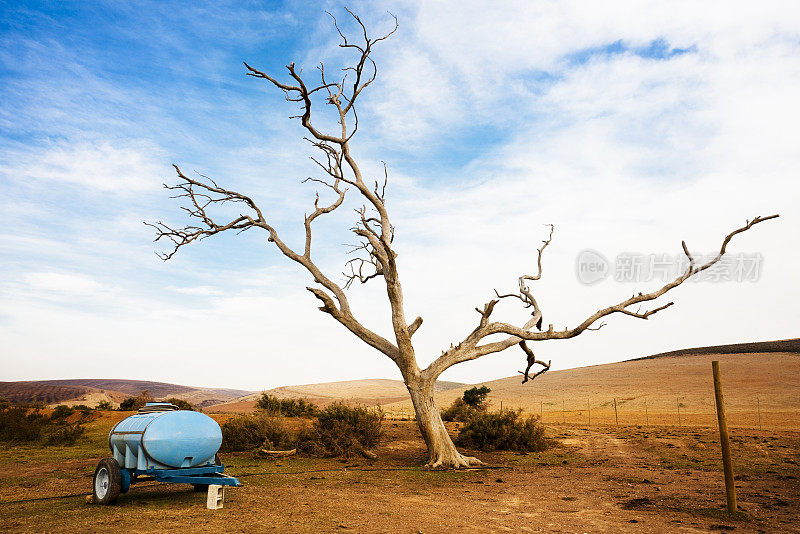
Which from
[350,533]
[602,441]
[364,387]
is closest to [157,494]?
[350,533]

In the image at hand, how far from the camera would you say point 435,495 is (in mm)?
10555

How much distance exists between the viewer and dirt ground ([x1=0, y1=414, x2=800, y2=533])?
26.0 ft

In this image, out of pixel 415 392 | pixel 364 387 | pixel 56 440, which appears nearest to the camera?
pixel 415 392

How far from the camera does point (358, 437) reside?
1661 cm

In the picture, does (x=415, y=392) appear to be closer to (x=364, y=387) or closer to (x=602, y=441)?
(x=602, y=441)

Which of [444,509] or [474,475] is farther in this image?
[474,475]

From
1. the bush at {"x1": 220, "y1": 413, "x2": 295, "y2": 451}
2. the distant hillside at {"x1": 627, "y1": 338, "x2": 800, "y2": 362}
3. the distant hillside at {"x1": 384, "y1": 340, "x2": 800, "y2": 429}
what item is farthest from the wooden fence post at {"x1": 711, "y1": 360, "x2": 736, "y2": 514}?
the distant hillside at {"x1": 627, "y1": 338, "x2": 800, "y2": 362}

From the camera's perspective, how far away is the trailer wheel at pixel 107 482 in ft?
28.9

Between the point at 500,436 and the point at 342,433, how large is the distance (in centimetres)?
561

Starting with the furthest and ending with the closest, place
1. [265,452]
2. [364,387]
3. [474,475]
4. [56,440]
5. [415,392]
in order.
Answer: [364,387] → [56,440] → [265,452] → [415,392] → [474,475]

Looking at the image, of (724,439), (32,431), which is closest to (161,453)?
(724,439)

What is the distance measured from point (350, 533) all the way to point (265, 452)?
9.38 meters

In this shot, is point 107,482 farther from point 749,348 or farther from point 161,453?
point 749,348

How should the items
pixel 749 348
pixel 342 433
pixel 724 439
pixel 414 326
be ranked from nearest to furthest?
1. pixel 724 439
2. pixel 414 326
3. pixel 342 433
4. pixel 749 348
